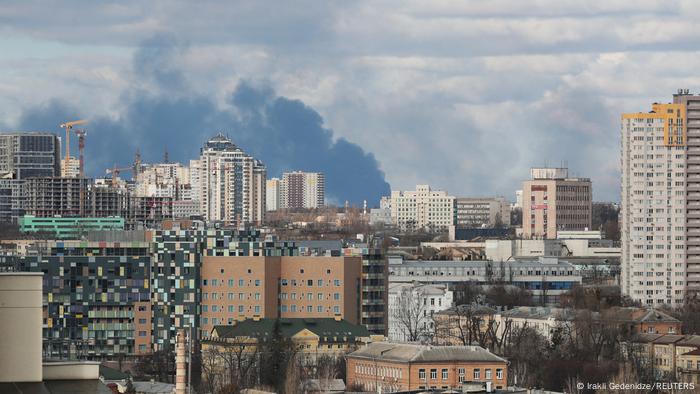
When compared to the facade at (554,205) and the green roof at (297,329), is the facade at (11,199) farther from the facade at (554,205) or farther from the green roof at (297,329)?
the green roof at (297,329)

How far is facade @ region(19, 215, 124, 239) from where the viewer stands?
11904 cm

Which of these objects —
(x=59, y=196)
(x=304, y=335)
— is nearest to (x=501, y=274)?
(x=304, y=335)

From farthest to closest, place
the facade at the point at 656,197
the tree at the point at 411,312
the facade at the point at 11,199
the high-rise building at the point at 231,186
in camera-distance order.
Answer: the high-rise building at the point at 231,186 → the facade at the point at 11,199 → the facade at the point at 656,197 → the tree at the point at 411,312

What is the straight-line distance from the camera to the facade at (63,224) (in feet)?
391

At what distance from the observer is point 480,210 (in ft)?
615

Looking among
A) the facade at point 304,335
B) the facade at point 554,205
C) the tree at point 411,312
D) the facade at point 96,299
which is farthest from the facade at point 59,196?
the facade at point 304,335

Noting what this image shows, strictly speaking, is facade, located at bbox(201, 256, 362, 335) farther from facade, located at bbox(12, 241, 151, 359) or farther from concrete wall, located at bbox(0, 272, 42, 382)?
concrete wall, located at bbox(0, 272, 42, 382)

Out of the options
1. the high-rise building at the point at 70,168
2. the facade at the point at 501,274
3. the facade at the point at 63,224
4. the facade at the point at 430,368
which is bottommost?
the facade at the point at 430,368

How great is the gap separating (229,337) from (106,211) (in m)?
85.9

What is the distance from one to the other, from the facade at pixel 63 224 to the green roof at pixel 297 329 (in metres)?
57.8

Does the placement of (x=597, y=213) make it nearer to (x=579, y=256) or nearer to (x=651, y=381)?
(x=579, y=256)

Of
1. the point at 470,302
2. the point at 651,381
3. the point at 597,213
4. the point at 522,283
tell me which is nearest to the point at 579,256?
the point at 522,283

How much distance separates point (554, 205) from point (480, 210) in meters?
53.5

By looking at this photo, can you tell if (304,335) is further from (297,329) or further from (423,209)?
(423,209)
